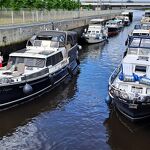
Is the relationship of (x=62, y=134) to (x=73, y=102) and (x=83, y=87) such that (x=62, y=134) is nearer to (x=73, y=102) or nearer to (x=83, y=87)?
(x=73, y=102)

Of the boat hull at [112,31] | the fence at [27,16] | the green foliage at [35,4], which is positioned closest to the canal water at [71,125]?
the fence at [27,16]

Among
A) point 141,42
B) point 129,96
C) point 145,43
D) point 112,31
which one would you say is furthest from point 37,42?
point 112,31

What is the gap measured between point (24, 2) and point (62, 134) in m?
38.7

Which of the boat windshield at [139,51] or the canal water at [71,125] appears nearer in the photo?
the canal water at [71,125]

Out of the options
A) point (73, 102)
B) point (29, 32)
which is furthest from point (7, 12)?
point (73, 102)

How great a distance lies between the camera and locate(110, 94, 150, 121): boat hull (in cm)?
1892

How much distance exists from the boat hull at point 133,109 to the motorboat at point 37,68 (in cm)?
536

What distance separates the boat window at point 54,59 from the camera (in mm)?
24609

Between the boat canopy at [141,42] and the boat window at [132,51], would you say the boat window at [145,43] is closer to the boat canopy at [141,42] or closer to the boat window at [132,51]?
the boat canopy at [141,42]

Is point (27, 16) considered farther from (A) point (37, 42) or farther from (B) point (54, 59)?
(B) point (54, 59)

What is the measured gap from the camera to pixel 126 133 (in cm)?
1902

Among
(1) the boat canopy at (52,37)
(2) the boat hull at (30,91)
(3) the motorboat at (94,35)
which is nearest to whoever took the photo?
(2) the boat hull at (30,91)

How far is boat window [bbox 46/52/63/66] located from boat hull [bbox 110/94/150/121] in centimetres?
617

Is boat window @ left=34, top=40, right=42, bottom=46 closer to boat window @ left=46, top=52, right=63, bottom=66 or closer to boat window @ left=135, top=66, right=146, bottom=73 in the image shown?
boat window @ left=46, top=52, right=63, bottom=66
